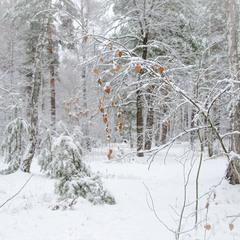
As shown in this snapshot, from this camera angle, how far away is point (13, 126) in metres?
8.22

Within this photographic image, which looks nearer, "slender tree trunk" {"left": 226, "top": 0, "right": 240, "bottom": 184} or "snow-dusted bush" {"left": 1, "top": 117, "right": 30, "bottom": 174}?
"slender tree trunk" {"left": 226, "top": 0, "right": 240, "bottom": 184}

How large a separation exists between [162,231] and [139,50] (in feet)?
35.6

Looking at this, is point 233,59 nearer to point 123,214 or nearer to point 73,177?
point 123,214

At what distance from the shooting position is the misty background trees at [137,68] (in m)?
2.17

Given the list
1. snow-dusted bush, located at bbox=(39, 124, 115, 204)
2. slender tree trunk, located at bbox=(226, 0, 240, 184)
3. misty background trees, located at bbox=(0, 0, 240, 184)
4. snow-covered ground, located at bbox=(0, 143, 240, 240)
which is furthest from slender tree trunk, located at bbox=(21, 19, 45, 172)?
slender tree trunk, located at bbox=(226, 0, 240, 184)

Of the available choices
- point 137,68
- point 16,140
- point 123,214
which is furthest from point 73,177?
point 137,68

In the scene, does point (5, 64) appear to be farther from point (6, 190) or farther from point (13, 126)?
point (6, 190)

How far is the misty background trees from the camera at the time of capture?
217 cm

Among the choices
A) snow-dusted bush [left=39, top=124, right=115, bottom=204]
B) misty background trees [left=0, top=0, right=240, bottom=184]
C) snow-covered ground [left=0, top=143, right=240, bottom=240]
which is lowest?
snow-covered ground [left=0, top=143, right=240, bottom=240]

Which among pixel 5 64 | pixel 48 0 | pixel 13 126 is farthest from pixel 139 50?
pixel 5 64

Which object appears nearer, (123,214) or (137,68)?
(137,68)

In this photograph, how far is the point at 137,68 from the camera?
168 centimetres

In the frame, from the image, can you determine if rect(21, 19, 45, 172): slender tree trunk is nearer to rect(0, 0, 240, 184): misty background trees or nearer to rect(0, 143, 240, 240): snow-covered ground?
rect(0, 0, 240, 184): misty background trees

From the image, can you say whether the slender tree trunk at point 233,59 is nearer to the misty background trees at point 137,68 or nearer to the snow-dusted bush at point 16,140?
the misty background trees at point 137,68
